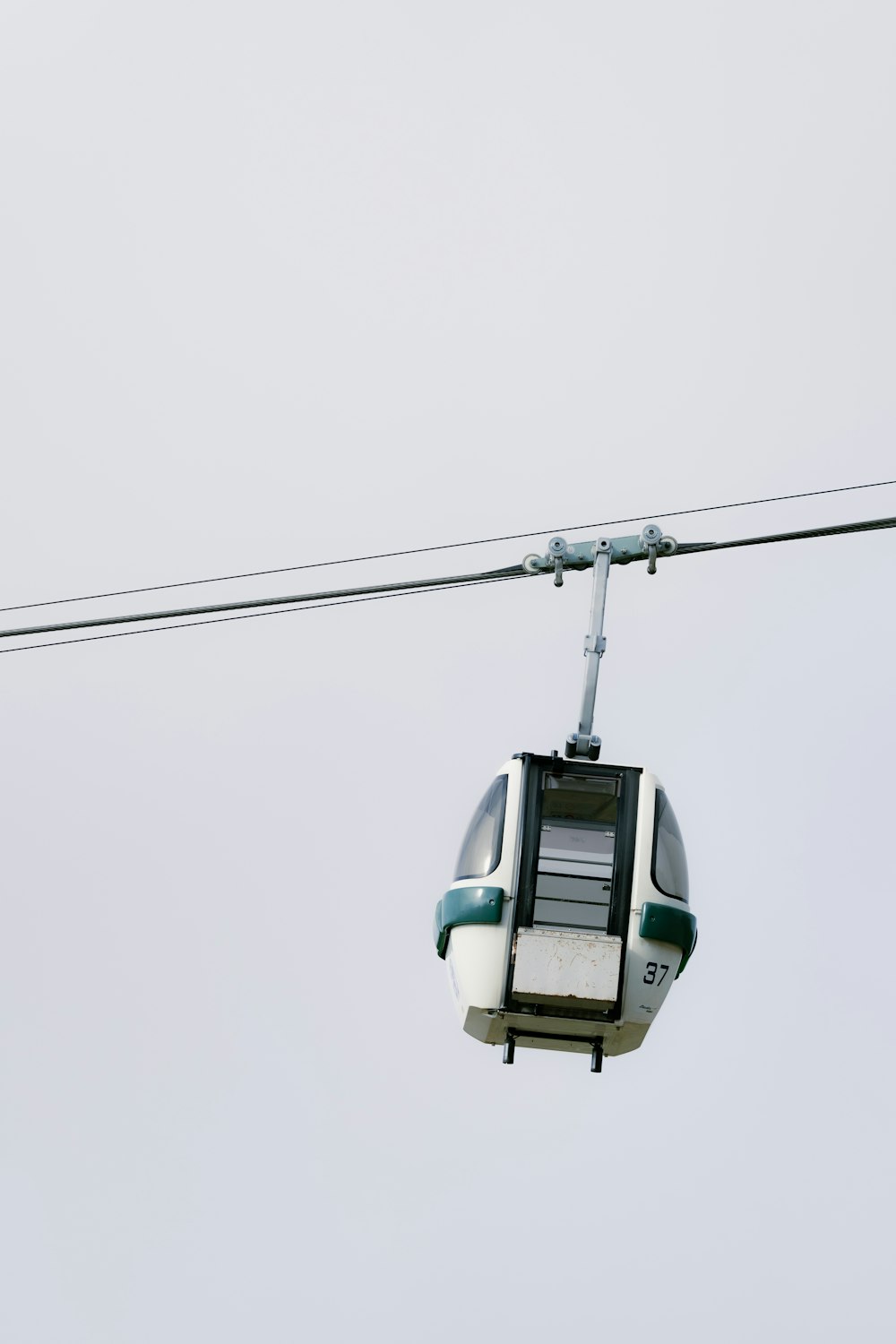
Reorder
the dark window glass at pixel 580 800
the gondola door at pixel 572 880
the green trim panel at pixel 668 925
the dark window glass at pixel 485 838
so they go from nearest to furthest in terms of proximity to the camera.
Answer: the gondola door at pixel 572 880 → the green trim panel at pixel 668 925 → the dark window glass at pixel 485 838 → the dark window glass at pixel 580 800

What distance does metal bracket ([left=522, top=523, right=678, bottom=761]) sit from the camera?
15344 mm

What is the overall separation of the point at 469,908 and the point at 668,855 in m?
1.42

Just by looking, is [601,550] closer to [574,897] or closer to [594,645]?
[594,645]

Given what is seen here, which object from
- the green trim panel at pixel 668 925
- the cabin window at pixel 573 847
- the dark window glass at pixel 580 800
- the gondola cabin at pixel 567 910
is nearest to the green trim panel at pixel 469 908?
the gondola cabin at pixel 567 910

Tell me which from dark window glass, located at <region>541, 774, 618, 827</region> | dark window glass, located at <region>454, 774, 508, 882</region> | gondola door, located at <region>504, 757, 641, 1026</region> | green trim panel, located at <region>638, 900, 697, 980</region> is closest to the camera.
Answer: gondola door, located at <region>504, 757, 641, 1026</region>

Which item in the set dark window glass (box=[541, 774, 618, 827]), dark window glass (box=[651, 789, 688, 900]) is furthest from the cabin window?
dark window glass (box=[651, 789, 688, 900])

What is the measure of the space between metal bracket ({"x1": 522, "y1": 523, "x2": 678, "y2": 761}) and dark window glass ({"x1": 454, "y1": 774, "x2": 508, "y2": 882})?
2.00 ft

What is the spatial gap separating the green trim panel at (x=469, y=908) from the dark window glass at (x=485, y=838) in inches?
5.2

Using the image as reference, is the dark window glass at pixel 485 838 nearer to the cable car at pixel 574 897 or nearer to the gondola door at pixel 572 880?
the cable car at pixel 574 897

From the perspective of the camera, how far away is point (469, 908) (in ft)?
50.5

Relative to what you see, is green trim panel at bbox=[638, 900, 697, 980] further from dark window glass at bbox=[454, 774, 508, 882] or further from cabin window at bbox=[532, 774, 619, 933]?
dark window glass at bbox=[454, 774, 508, 882]

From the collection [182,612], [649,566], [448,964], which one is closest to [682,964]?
[448,964]

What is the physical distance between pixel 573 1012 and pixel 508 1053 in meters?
0.70

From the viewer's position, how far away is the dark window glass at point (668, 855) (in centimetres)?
1555
